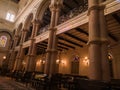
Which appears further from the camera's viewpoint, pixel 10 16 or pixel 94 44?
pixel 10 16

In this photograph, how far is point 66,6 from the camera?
14203 mm

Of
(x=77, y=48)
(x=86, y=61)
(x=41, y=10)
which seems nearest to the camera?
(x=86, y=61)

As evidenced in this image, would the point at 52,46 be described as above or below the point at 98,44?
above

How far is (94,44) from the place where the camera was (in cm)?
589

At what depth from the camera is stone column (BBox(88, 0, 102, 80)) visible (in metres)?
5.44

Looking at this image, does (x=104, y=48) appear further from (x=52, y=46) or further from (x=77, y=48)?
(x=77, y=48)

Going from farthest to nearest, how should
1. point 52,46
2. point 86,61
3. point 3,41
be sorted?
point 3,41 < point 86,61 < point 52,46

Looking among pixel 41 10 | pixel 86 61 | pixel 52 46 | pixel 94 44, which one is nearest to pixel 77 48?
pixel 86 61

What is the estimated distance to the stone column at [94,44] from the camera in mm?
5441

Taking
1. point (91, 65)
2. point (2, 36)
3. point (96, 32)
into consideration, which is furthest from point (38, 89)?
point (2, 36)

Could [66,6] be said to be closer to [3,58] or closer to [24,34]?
[24,34]

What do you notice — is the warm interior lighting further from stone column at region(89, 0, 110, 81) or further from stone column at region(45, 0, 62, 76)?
stone column at region(89, 0, 110, 81)

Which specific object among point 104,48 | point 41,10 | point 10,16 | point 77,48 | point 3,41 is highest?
point 10,16

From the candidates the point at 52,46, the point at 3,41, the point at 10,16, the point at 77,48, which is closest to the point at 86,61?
the point at 77,48
